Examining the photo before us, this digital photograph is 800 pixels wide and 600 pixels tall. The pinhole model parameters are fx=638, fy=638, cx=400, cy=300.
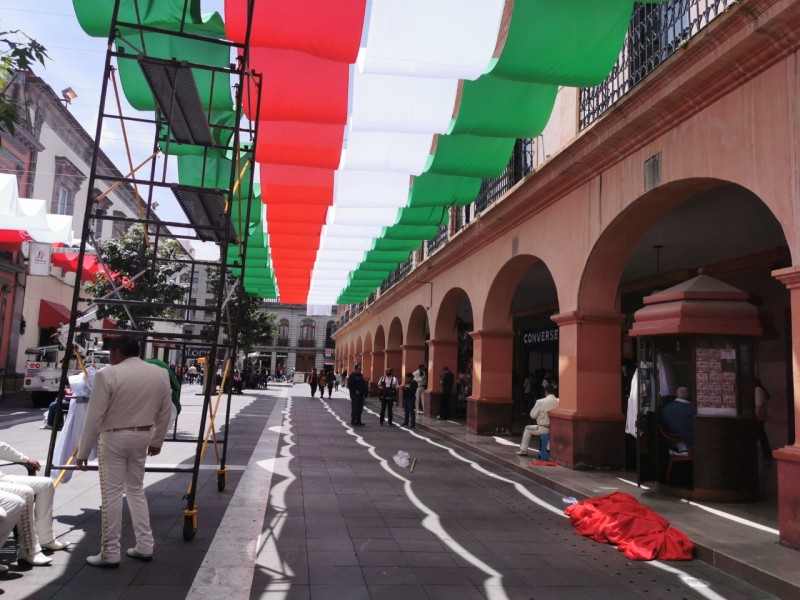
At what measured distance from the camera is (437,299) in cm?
1845

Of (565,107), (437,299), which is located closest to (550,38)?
(565,107)

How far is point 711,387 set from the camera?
302 inches

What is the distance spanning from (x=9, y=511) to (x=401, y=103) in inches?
238

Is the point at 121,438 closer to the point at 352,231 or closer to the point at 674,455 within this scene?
the point at 674,455

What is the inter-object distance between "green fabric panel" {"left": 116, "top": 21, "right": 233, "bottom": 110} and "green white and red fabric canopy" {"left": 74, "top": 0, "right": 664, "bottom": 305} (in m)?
0.03

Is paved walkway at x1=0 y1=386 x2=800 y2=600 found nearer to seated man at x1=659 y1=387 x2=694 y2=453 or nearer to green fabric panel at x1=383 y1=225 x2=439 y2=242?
seated man at x1=659 y1=387 x2=694 y2=453

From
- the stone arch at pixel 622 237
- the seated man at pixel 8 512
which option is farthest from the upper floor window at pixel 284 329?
the seated man at pixel 8 512

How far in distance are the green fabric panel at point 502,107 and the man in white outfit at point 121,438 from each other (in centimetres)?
522

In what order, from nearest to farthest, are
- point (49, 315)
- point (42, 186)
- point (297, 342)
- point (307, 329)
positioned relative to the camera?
1. point (42, 186)
2. point (49, 315)
3. point (297, 342)
4. point (307, 329)

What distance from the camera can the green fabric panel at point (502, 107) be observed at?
26.4 feet

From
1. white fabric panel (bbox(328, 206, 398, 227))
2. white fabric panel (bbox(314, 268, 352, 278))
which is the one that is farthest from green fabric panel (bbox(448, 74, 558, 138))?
white fabric panel (bbox(314, 268, 352, 278))

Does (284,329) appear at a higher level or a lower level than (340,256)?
higher

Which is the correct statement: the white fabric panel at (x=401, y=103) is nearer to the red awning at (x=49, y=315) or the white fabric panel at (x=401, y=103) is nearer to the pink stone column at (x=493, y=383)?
the pink stone column at (x=493, y=383)

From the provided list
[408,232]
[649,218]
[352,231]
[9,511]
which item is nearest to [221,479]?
[9,511]
